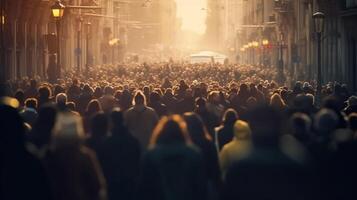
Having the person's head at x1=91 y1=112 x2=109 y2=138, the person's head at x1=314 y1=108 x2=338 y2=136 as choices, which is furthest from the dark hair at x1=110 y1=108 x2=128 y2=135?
the person's head at x1=314 y1=108 x2=338 y2=136

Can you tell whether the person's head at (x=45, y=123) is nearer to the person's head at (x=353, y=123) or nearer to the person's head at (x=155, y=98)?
the person's head at (x=353, y=123)

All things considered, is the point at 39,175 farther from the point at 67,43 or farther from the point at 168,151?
the point at 67,43

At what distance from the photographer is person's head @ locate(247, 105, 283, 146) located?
8469 millimetres

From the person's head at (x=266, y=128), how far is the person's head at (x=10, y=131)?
1.91m

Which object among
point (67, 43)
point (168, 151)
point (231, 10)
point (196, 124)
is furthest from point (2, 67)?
point (231, 10)

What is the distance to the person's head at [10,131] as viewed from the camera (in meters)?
8.68

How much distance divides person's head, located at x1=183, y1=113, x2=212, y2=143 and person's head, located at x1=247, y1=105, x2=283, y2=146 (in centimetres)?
278

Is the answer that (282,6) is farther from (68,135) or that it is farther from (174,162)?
(68,135)

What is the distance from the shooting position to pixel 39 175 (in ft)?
27.2

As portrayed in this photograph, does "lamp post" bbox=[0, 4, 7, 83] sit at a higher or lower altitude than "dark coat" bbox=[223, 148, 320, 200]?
higher

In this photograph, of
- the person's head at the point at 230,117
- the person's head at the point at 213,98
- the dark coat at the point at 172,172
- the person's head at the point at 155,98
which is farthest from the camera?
the person's head at the point at 213,98

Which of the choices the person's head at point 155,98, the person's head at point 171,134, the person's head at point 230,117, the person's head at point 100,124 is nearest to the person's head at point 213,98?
the person's head at point 155,98

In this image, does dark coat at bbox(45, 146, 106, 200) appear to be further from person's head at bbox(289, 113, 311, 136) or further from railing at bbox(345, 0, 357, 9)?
railing at bbox(345, 0, 357, 9)

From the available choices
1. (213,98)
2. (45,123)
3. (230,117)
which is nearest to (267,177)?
(45,123)
